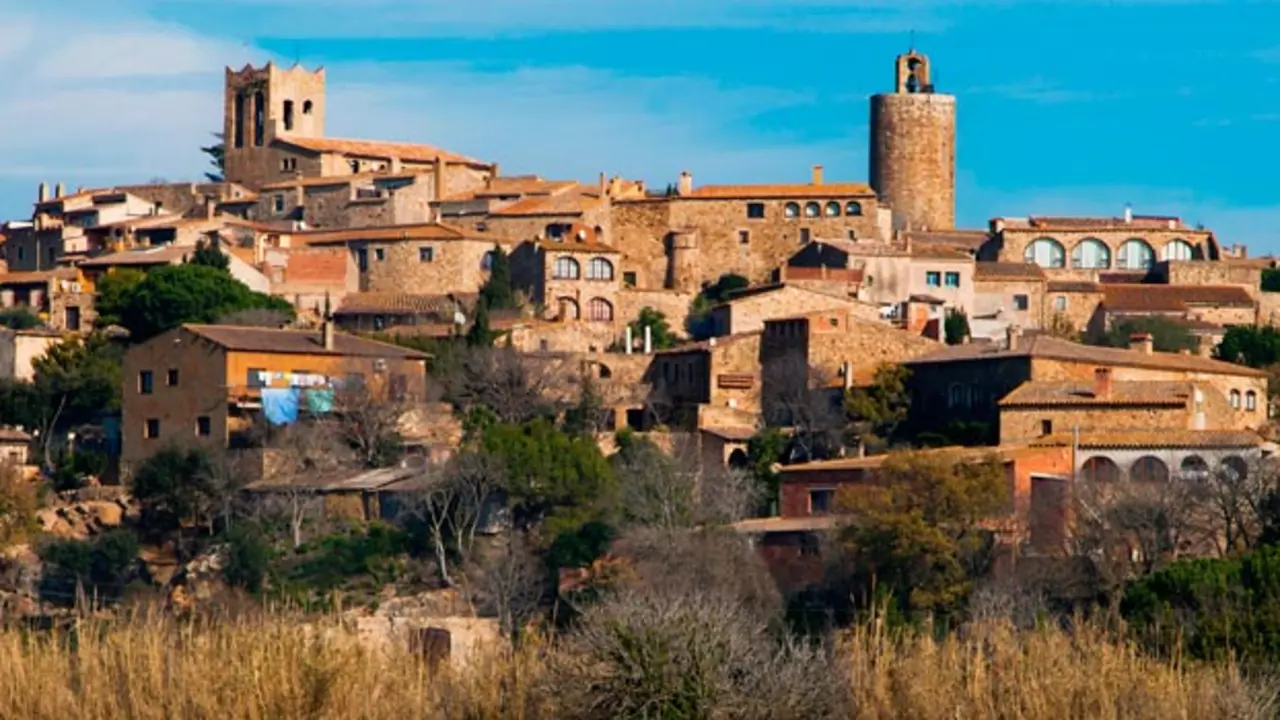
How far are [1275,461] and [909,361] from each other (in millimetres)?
9070

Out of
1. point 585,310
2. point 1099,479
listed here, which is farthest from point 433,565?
point 585,310

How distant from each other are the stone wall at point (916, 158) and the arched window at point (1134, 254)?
570 centimetres

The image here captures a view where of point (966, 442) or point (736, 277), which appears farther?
point (736, 277)

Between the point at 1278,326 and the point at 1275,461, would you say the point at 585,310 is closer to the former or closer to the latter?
the point at 1278,326

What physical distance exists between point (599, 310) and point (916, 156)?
14393 mm

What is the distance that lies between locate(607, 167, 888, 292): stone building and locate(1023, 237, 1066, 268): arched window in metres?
3.12

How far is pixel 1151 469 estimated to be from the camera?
48.7 meters

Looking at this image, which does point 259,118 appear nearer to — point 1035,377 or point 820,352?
point 820,352

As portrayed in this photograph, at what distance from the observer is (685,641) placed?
29500 mm

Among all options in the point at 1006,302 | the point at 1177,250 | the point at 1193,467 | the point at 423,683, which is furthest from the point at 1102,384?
the point at 423,683

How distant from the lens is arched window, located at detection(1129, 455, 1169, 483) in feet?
158

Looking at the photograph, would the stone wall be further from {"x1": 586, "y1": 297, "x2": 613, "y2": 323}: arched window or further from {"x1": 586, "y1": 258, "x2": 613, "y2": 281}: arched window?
{"x1": 586, "y1": 297, "x2": 613, "y2": 323}: arched window

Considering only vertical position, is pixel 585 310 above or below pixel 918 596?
above

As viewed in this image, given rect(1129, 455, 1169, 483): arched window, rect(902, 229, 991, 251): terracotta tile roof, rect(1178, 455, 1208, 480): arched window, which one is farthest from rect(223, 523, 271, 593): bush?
rect(902, 229, 991, 251): terracotta tile roof
